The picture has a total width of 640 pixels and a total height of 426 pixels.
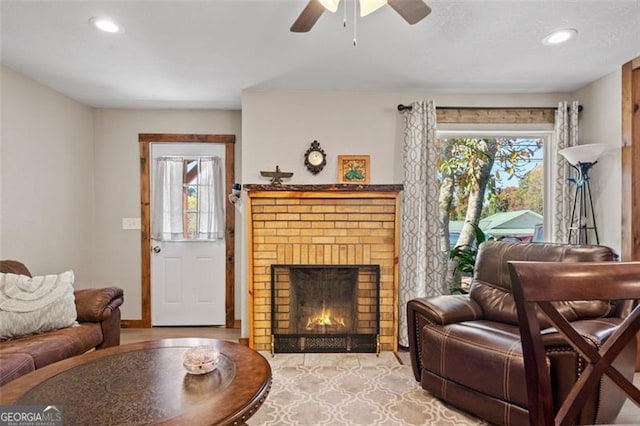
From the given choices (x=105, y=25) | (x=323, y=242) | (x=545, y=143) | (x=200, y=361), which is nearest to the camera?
(x=200, y=361)

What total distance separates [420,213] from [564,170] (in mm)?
1365

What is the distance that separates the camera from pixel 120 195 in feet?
12.7

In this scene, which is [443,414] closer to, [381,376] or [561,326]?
[381,376]

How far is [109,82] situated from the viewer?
307cm

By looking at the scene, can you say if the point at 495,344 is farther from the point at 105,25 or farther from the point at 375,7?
the point at 105,25

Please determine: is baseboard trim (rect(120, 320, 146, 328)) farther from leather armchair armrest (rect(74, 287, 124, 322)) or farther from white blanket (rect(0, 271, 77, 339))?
white blanket (rect(0, 271, 77, 339))

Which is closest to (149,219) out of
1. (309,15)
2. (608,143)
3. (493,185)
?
(309,15)

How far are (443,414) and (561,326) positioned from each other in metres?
1.51

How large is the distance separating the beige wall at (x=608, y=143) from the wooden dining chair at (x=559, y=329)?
249 centimetres

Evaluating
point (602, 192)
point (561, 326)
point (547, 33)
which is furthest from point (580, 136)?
point (561, 326)

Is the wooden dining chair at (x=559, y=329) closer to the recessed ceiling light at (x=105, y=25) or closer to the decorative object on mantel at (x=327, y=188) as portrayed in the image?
the decorative object on mantel at (x=327, y=188)

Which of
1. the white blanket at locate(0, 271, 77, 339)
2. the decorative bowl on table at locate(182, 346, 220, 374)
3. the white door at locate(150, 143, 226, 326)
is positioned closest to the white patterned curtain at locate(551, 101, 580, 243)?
the decorative bowl on table at locate(182, 346, 220, 374)

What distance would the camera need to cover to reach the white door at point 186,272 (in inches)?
153

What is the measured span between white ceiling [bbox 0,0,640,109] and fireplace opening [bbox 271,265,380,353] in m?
1.72
